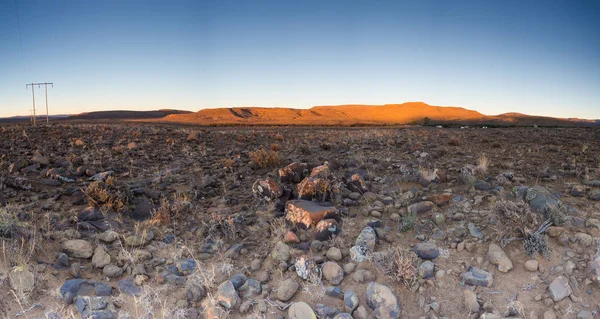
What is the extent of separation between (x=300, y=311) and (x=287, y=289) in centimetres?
29

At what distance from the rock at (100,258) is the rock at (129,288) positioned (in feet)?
1.34

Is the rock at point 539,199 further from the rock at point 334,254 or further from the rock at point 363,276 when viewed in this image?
the rock at point 334,254

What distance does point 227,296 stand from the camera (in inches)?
127

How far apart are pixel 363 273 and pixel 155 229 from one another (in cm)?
271

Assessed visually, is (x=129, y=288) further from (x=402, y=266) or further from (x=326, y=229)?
(x=402, y=266)

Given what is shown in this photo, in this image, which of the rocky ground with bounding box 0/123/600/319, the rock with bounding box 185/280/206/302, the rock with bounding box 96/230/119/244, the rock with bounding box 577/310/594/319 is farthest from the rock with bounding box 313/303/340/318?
the rock with bounding box 96/230/119/244

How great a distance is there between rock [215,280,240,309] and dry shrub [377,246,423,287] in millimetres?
1496

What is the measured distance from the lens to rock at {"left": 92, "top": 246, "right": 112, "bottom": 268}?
3.67 m

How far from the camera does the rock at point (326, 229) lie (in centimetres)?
412

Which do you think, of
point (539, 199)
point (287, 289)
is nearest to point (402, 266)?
point (287, 289)

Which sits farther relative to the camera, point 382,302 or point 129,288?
point 129,288

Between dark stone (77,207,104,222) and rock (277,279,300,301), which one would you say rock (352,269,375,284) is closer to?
rock (277,279,300,301)

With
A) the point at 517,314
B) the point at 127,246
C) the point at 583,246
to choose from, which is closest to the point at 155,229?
the point at 127,246

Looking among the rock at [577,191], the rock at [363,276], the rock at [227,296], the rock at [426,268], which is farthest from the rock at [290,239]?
the rock at [577,191]
